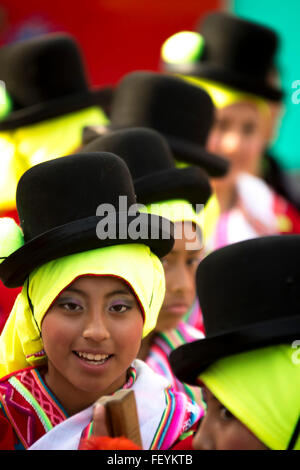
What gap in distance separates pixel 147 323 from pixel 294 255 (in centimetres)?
55

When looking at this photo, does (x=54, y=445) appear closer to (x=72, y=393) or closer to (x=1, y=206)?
(x=72, y=393)

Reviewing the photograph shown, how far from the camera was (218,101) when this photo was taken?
16.6ft

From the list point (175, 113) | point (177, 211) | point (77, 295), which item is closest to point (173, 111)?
point (175, 113)

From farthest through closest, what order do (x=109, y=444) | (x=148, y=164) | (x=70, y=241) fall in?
(x=148, y=164)
(x=70, y=241)
(x=109, y=444)

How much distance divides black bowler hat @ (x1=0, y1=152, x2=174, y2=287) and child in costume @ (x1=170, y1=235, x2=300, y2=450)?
294 millimetres

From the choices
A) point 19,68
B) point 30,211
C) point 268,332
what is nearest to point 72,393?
point 30,211

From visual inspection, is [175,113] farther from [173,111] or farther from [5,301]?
[5,301]

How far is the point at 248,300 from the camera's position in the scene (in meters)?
2.21

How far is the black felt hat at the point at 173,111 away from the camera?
3.79 m

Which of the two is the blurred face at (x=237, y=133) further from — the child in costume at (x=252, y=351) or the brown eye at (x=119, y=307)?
the child in costume at (x=252, y=351)

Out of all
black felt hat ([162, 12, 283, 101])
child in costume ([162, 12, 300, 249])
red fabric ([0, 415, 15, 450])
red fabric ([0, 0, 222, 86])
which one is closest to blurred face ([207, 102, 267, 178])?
child in costume ([162, 12, 300, 249])

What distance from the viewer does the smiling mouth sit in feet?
8.15

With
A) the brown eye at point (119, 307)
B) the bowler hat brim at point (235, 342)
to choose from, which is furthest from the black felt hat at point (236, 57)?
the bowler hat brim at point (235, 342)

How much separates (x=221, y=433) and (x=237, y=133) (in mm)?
3175
